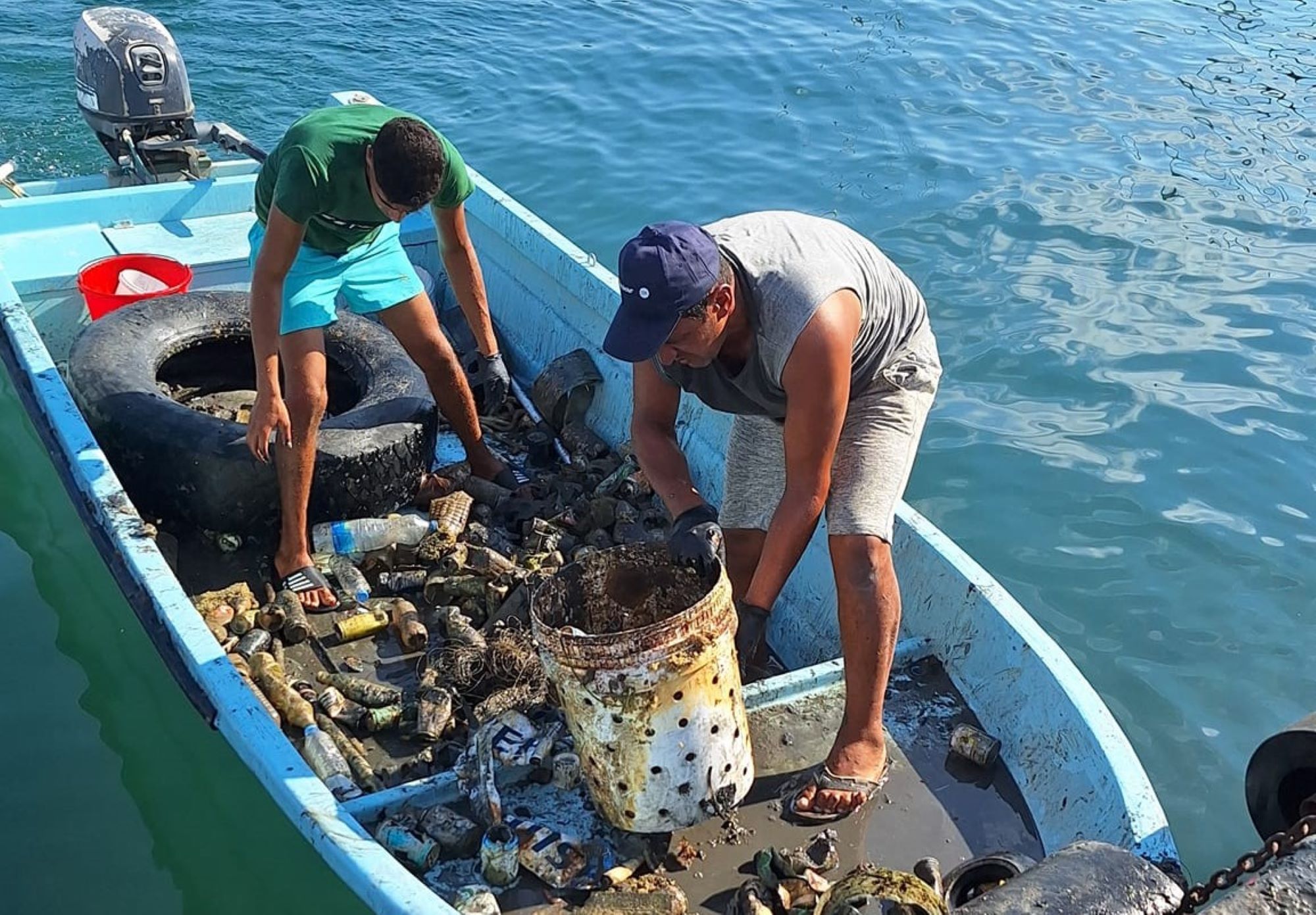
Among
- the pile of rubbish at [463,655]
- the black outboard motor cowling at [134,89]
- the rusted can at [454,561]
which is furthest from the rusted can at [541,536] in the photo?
the black outboard motor cowling at [134,89]

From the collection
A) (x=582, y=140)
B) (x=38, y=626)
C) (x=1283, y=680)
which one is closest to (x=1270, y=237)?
(x=1283, y=680)

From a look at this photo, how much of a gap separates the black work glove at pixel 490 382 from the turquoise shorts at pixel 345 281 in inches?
20.5

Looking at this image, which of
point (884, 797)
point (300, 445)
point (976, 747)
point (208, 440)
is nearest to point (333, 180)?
point (300, 445)

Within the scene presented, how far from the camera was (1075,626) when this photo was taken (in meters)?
5.57

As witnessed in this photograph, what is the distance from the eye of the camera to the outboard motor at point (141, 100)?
6.85 metres

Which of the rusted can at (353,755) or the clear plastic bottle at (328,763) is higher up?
the clear plastic bottle at (328,763)

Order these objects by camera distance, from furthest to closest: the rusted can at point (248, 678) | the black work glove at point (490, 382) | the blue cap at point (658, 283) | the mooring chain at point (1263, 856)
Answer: the black work glove at point (490, 382) < the rusted can at point (248, 678) < the blue cap at point (658, 283) < the mooring chain at point (1263, 856)

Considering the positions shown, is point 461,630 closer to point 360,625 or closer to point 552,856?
point 360,625

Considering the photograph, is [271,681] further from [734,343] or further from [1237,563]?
[1237,563]

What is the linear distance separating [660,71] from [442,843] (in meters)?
9.92

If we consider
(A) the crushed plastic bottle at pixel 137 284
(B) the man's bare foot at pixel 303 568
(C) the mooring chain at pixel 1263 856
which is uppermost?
(C) the mooring chain at pixel 1263 856

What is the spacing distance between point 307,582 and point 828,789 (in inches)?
88.7

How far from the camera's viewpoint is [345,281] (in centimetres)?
505

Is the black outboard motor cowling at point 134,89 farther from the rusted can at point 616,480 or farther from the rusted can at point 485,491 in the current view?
the rusted can at point 616,480
